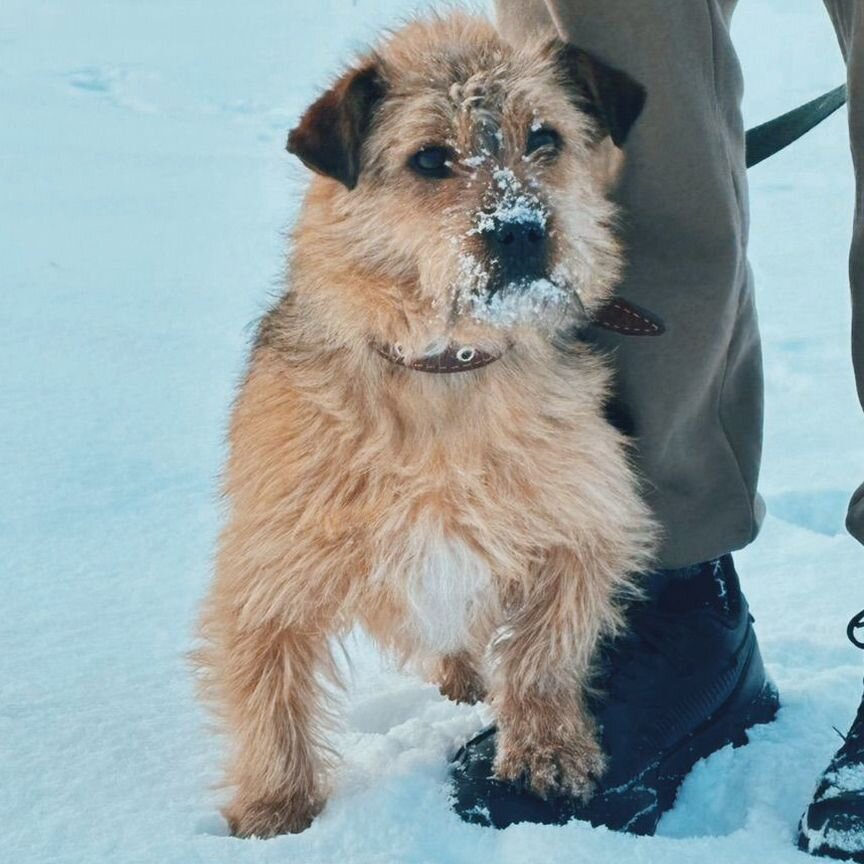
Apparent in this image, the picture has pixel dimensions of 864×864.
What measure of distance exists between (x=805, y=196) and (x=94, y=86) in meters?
4.63

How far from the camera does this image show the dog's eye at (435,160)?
2.17m

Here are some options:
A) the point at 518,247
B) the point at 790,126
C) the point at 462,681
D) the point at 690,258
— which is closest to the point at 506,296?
the point at 518,247

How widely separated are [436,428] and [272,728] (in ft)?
2.05

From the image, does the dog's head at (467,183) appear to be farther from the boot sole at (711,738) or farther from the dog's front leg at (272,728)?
the boot sole at (711,738)

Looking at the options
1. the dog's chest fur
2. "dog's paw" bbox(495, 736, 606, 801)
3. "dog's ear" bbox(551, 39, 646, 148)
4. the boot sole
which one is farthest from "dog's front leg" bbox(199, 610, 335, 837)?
"dog's ear" bbox(551, 39, 646, 148)

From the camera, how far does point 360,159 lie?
2.22 meters

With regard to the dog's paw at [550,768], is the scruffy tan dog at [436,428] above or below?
above

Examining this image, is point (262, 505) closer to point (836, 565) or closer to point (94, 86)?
point (836, 565)

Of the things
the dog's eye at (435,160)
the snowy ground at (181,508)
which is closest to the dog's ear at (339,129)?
the dog's eye at (435,160)

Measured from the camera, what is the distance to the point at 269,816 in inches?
86.6

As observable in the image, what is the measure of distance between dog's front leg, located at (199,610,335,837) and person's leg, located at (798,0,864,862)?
2.85 ft

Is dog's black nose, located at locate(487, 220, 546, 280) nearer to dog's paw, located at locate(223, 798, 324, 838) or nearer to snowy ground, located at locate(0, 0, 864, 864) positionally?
snowy ground, located at locate(0, 0, 864, 864)

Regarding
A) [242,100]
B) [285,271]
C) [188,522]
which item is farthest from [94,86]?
[285,271]

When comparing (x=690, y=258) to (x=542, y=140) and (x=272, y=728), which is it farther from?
(x=272, y=728)
